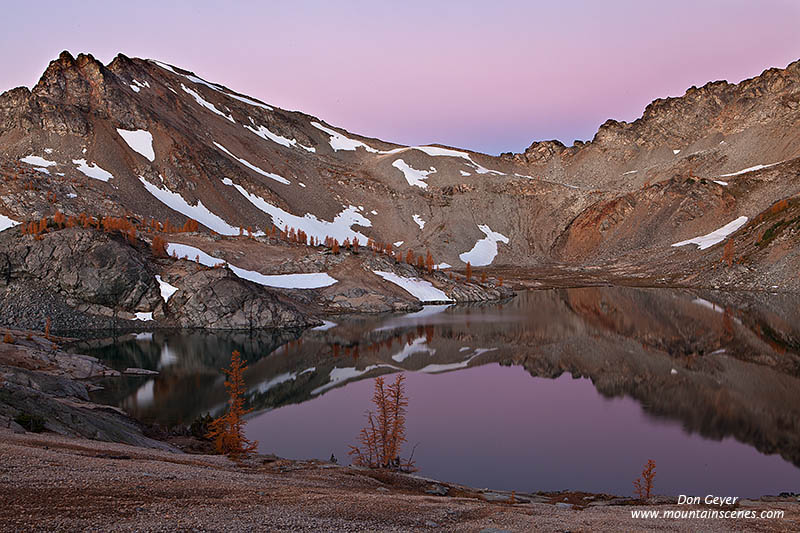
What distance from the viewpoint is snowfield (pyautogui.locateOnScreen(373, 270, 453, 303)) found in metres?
99.8

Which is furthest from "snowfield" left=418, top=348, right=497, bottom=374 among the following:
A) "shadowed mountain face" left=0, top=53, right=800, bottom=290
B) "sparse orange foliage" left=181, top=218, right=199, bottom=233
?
"shadowed mountain face" left=0, top=53, right=800, bottom=290

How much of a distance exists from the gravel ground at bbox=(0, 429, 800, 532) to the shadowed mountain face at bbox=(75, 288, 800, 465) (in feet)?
65.1

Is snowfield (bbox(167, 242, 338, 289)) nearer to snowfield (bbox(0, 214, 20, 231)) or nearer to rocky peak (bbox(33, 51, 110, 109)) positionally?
snowfield (bbox(0, 214, 20, 231))

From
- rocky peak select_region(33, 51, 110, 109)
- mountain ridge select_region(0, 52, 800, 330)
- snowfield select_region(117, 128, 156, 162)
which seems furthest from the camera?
rocky peak select_region(33, 51, 110, 109)

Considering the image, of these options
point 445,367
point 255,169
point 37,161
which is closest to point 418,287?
point 445,367

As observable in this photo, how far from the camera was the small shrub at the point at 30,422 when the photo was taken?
2238 cm

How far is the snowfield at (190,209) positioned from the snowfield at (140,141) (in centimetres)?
990

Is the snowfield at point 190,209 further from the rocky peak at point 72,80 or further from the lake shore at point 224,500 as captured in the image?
the lake shore at point 224,500

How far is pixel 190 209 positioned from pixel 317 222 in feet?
135

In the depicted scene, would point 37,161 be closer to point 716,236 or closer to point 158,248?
point 158,248

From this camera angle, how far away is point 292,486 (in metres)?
17.4

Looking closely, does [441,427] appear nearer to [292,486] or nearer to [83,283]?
[292,486]

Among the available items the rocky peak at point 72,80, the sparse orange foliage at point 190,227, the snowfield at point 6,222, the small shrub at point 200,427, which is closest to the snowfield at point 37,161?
the rocky peak at point 72,80

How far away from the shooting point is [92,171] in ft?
388
